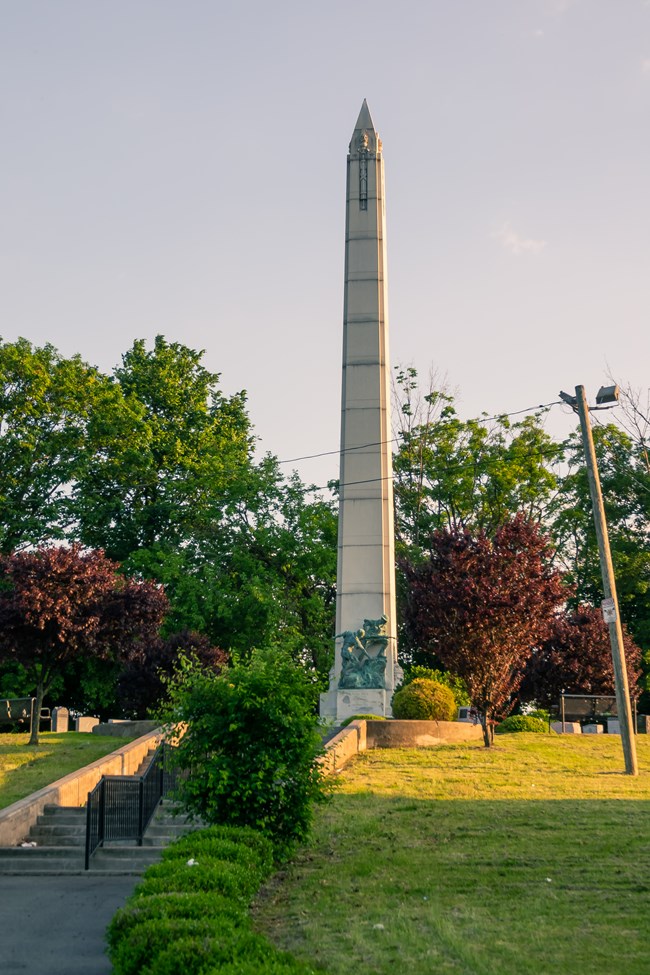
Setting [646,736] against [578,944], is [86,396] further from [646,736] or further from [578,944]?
[578,944]

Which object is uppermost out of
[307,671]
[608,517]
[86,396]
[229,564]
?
[86,396]

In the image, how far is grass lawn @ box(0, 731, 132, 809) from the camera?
18.4m

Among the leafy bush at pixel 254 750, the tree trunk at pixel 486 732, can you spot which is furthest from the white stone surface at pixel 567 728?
the leafy bush at pixel 254 750

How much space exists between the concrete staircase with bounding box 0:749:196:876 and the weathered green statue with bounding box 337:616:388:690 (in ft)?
41.2

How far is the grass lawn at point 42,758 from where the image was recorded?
1841cm

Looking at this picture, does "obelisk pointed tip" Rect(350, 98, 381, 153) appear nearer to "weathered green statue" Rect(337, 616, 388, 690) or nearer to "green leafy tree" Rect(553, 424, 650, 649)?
"weathered green statue" Rect(337, 616, 388, 690)

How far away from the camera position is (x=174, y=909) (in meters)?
8.12

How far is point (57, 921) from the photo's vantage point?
1095cm

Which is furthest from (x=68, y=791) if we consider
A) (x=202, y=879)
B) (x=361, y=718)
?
(x=361, y=718)

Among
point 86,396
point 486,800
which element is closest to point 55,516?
point 86,396

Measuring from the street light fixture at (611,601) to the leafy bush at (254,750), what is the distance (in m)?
9.29

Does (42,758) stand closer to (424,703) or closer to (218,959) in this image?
(424,703)

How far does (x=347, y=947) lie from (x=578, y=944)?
1952 millimetres

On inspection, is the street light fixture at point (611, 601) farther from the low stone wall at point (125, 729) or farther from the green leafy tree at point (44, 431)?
the green leafy tree at point (44, 431)
